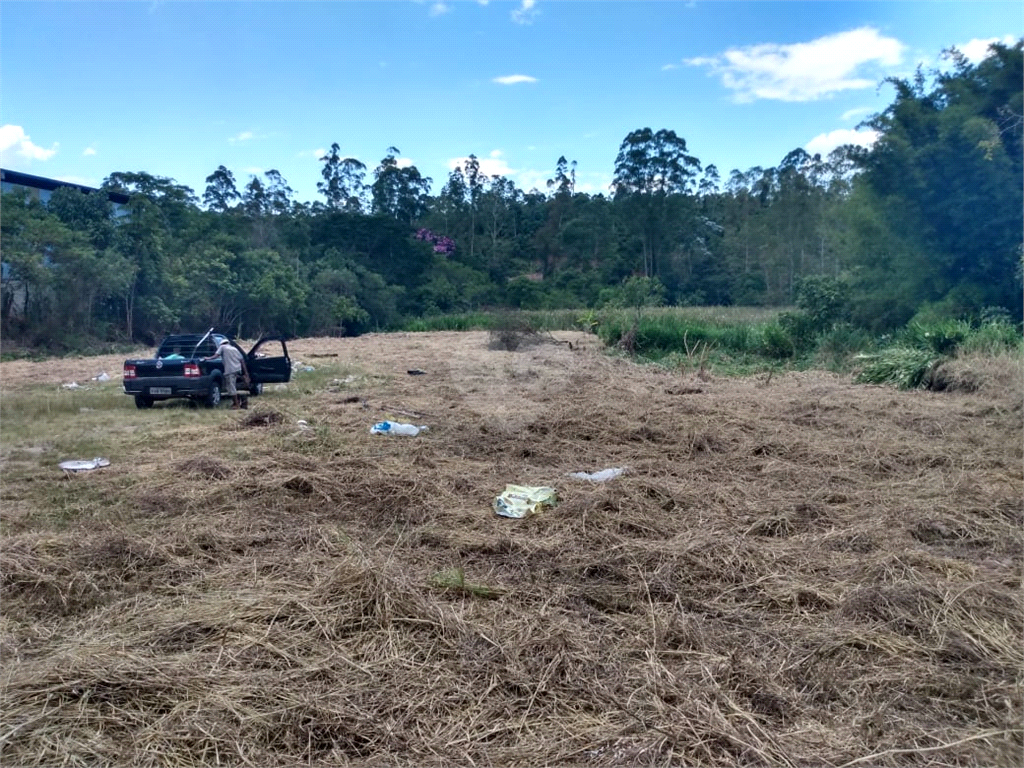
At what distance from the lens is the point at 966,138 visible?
56.2 feet

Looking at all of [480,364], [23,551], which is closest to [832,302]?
[480,364]

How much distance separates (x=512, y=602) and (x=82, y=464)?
498cm

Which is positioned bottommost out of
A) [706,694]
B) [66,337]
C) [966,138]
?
[706,694]

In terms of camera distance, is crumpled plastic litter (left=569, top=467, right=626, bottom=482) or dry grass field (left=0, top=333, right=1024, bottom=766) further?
crumpled plastic litter (left=569, top=467, right=626, bottom=482)

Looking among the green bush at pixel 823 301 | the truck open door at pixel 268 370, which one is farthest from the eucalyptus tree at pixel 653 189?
the truck open door at pixel 268 370

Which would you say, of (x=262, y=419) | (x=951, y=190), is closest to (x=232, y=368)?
(x=262, y=419)

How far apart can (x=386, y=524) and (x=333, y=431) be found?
339cm

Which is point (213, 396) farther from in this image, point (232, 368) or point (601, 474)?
point (601, 474)

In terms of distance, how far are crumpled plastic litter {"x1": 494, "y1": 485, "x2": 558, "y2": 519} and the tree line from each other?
1281 cm

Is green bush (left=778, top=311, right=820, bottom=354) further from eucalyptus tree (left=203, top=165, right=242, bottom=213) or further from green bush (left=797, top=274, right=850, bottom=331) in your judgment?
eucalyptus tree (left=203, top=165, right=242, bottom=213)

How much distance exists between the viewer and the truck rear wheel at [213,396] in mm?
9953

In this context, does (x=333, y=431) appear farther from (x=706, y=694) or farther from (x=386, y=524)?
(x=706, y=694)

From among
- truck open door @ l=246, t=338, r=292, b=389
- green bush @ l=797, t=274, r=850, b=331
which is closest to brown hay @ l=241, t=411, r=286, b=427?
truck open door @ l=246, t=338, r=292, b=389

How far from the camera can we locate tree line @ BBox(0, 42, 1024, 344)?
18047 millimetres
